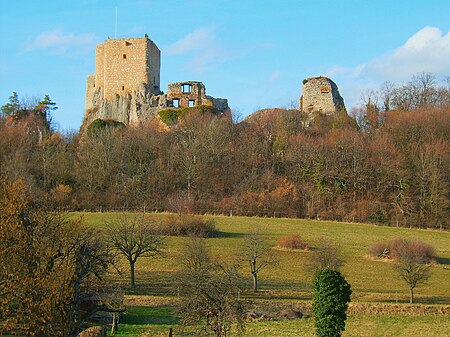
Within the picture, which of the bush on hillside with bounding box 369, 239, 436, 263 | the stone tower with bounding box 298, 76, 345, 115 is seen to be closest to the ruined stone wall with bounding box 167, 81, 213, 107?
the stone tower with bounding box 298, 76, 345, 115

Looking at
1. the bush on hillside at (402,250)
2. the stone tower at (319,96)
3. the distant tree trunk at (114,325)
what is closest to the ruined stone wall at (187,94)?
the stone tower at (319,96)

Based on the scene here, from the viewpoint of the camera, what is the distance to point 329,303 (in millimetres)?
22062

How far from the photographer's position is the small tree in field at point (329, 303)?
22.0 meters

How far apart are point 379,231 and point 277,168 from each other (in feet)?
51.7

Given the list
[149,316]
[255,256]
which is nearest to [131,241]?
[255,256]

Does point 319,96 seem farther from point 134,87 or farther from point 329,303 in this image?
point 329,303

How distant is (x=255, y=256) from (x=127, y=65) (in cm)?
4025

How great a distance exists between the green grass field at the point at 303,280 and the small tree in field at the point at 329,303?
194 cm

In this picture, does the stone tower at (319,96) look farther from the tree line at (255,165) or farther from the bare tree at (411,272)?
the bare tree at (411,272)

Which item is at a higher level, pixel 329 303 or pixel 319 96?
pixel 319 96

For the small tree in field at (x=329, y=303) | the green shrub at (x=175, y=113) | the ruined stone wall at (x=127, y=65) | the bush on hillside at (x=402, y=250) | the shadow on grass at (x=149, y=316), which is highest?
the ruined stone wall at (x=127, y=65)

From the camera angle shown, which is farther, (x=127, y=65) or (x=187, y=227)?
(x=127, y=65)

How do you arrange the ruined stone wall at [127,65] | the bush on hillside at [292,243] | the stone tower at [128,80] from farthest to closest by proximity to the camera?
the ruined stone wall at [127,65]
the stone tower at [128,80]
the bush on hillside at [292,243]

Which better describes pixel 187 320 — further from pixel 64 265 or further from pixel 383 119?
pixel 383 119
